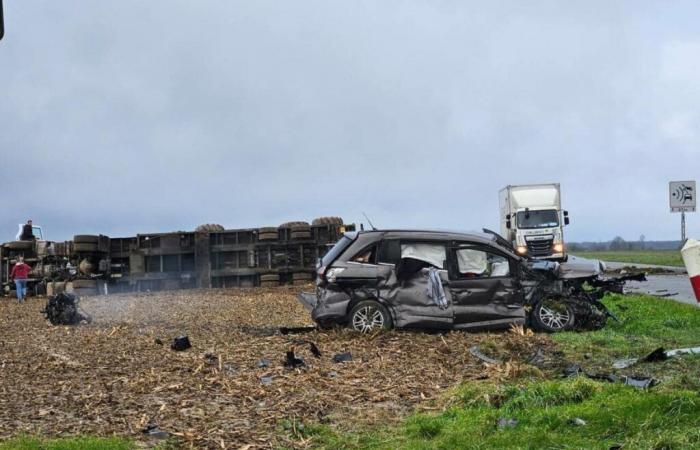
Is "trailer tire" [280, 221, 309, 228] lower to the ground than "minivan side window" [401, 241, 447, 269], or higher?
higher

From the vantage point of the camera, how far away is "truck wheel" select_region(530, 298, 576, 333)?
12.8 m

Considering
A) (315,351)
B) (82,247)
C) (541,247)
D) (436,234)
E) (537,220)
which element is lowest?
(315,351)

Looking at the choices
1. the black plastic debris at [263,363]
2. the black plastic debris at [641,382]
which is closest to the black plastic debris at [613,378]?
the black plastic debris at [641,382]

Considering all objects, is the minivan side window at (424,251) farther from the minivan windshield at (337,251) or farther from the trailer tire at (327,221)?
the trailer tire at (327,221)

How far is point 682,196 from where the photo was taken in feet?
101

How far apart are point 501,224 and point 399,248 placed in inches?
1187

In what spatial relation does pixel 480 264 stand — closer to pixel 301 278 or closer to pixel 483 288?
pixel 483 288

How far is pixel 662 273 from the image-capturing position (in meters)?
33.0

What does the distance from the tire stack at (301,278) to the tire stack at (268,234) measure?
159 centimetres

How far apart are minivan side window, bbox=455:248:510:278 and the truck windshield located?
2523 centimetres

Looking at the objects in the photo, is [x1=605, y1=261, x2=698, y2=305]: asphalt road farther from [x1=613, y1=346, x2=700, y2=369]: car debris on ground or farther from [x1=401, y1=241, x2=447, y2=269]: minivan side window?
[x1=613, y1=346, x2=700, y2=369]: car debris on ground

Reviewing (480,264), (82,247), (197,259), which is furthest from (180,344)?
(82,247)

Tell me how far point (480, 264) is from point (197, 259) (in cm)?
1787

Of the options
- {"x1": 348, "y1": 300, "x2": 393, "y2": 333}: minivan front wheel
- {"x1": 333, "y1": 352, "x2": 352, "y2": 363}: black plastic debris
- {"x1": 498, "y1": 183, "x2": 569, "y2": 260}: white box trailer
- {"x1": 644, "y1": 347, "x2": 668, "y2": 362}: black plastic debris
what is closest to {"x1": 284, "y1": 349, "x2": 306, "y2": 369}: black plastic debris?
{"x1": 333, "y1": 352, "x2": 352, "y2": 363}: black plastic debris
